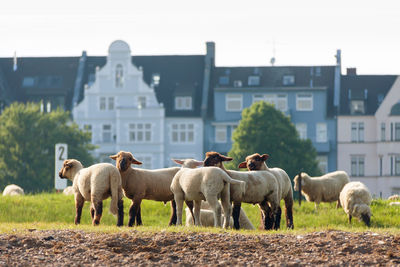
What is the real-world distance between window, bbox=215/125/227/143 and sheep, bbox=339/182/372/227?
65.9 m

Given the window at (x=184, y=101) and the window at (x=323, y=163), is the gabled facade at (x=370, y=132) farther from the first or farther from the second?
the window at (x=184, y=101)

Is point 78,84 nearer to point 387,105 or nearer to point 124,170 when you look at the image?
point 387,105

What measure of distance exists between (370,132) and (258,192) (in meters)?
73.8

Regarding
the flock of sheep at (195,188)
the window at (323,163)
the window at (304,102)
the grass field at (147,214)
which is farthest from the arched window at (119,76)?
the flock of sheep at (195,188)

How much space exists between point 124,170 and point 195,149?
70.6 meters

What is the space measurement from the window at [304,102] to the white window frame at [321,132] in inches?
65.1

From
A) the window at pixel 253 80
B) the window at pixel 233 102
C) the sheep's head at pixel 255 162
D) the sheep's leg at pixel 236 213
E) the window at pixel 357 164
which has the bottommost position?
the window at pixel 357 164

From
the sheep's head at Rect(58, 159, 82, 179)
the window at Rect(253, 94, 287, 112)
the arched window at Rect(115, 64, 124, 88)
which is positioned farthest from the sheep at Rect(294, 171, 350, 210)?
the arched window at Rect(115, 64, 124, 88)

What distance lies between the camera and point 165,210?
3184 centimetres

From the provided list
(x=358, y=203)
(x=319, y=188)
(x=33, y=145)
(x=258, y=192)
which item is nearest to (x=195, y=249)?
(x=258, y=192)

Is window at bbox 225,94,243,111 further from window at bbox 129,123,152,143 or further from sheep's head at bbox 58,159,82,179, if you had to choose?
sheep's head at bbox 58,159,82,179

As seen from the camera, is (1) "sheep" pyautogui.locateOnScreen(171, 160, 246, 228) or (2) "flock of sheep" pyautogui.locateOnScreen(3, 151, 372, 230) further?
(2) "flock of sheep" pyautogui.locateOnScreen(3, 151, 372, 230)

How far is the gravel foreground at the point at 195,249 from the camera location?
17.7m

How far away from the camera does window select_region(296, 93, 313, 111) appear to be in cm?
9550
